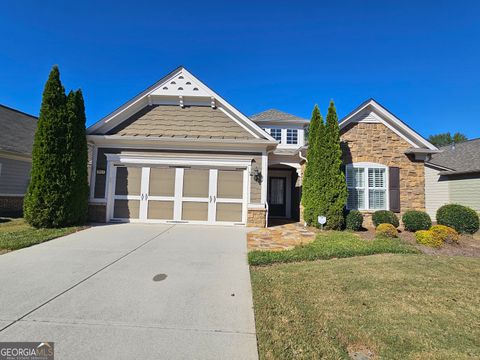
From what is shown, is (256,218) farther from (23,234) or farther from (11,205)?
(11,205)

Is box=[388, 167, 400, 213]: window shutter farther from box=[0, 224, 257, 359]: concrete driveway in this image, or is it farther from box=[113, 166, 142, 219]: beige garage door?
box=[113, 166, 142, 219]: beige garage door

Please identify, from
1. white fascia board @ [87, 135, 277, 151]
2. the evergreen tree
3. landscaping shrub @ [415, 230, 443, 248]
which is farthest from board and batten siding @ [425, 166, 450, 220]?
the evergreen tree

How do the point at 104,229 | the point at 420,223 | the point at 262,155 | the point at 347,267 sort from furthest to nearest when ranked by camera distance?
1. the point at 262,155
2. the point at 420,223
3. the point at 104,229
4. the point at 347,267

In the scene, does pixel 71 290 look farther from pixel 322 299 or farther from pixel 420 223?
pixel 420 223

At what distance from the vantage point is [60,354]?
2266 mm

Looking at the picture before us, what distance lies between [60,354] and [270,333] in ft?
6.70

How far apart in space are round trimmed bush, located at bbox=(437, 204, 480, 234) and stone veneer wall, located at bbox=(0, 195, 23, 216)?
18.0 metres

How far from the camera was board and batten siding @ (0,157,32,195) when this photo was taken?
1176 centimetres

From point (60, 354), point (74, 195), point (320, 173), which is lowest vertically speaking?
point (60, 354)

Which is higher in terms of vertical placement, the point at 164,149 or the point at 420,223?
the point at 164,149

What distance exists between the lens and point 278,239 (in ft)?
23.9

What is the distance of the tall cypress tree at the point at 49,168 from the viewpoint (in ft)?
25.4

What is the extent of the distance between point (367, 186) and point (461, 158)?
10.6 metres

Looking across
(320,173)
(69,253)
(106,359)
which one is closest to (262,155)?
(320,173)
